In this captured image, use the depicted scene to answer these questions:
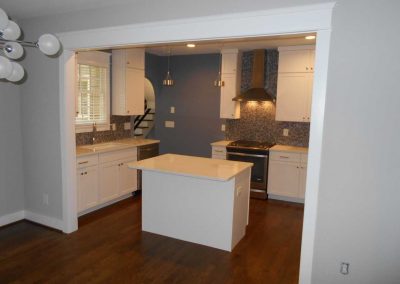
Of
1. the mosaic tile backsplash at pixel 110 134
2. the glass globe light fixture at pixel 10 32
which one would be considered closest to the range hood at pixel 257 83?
the mosaic tile backsplash at pixel 110 134

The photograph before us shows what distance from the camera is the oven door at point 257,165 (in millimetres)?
5352

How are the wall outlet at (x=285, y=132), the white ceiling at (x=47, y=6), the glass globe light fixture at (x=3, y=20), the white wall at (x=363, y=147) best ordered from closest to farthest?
the glass globe light fixture at (x=3, y=20), the white wall at (x=363, y=147), the white ceiling at (x=47, y=6), the wall outlet at (x=285, y=132)

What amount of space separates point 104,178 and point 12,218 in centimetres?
127

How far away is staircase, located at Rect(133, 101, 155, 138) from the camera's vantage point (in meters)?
7.54

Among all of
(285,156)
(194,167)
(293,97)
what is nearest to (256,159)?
(285,156)

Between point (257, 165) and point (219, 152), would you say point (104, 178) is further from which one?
point (257, 165)

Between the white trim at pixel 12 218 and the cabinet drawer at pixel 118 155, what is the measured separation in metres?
1.24

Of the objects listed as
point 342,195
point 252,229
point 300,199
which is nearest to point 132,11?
point 342,195

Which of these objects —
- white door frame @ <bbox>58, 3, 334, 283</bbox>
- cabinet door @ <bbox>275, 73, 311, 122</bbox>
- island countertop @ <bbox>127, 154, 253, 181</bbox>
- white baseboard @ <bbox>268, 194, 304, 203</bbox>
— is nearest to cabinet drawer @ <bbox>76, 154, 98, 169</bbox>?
island countertop @ <bbox>127, 154, 253, 181</bbox>

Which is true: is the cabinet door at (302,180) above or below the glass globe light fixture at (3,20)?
below

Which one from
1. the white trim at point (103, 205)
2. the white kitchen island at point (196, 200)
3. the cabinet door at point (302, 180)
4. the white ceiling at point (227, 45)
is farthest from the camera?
Answer: the cabinet door at point (302, 180)

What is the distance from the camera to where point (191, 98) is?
652 centimetres

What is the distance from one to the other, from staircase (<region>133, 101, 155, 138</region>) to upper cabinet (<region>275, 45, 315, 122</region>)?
10.9ft

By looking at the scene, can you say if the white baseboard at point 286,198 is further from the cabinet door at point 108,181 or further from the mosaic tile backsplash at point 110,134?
the mosaic tile backsplash at point 110,134
